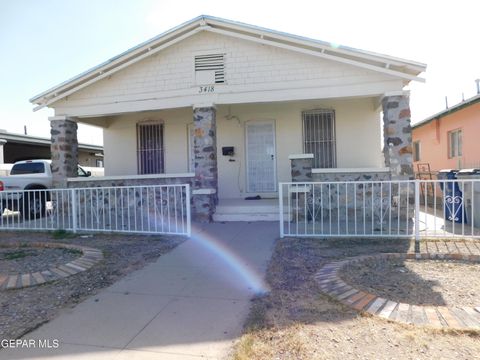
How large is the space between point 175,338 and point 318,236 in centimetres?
381

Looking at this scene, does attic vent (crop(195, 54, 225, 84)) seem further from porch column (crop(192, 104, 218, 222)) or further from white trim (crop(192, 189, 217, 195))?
white trim (crop(192, 189, 217, 195))

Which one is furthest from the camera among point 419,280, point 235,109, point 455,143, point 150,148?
point 455,143

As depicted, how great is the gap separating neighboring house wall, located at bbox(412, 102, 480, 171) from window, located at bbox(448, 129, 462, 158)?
3.7 inches

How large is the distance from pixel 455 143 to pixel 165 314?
12.0 m

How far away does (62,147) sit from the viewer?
369 inches

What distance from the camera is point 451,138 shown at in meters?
11.9

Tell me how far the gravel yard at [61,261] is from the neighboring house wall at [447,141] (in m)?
9.03

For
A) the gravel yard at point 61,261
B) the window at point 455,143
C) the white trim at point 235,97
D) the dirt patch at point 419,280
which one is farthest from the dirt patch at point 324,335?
the window at point 455,143

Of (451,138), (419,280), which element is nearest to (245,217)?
(419,280)

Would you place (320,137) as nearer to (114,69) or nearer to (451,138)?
(451,138)

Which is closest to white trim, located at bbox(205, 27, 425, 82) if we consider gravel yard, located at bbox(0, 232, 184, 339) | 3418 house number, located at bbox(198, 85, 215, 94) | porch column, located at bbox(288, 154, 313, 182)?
3418 house number, located at bbox(198, 85, 215, 94)

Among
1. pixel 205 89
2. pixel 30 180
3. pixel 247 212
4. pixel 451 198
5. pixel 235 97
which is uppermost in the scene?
pixel 205 89

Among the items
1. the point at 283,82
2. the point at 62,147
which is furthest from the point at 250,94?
the point at 62,147

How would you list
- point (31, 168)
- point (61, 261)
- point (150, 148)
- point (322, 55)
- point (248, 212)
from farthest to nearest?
point (31, 168)
point (150, 148)
point (248, 212)
point (322, 55)
point (61, 261)
